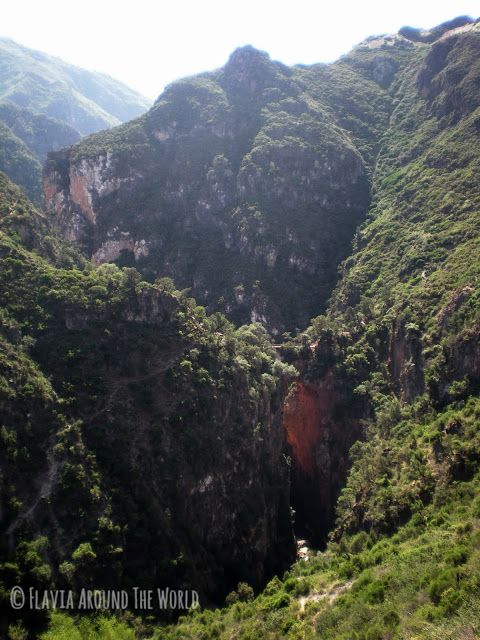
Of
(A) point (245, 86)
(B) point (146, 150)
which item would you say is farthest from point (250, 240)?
(A) point (245, 86)

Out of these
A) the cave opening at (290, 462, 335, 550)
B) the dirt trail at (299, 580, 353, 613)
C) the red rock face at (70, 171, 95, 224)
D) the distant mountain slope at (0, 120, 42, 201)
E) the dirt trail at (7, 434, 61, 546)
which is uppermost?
the distant mountain slope at (0, 120, 42, 201)

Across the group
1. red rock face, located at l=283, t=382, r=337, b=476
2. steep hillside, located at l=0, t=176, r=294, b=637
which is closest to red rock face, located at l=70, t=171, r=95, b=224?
steep hillside, located at l=0, t=176, r=294, b=637

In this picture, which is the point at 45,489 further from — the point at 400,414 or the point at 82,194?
the point at 82,194

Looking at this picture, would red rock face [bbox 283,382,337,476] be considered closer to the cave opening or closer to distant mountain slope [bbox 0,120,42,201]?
the cave opening

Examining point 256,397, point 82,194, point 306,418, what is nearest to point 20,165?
point 82,194

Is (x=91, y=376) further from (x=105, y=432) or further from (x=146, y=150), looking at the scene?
(x=146, y=150)

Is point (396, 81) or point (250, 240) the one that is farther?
point (396, 81)

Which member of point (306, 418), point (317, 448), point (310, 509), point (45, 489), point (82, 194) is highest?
point (82, 194)
